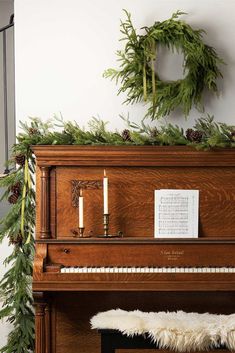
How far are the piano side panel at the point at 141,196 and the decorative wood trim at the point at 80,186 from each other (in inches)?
0.7

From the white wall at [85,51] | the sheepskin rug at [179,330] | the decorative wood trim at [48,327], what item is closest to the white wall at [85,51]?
the white wall at [85,51]

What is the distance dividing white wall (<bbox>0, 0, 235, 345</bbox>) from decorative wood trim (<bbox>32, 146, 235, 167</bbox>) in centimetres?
48

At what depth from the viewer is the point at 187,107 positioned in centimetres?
457

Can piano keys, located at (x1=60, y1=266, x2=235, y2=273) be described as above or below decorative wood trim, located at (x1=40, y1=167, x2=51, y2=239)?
below

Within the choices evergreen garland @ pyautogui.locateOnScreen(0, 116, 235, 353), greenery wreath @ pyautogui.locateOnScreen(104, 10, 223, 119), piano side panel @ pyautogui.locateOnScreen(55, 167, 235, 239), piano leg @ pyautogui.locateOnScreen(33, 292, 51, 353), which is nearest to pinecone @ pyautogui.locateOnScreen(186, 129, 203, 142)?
evergreen garland @ pyautogui.locateOnScreen(0, 116, 235, 353)

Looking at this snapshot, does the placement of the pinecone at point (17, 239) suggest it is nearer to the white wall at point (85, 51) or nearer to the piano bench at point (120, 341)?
the white wall at point (85, 51)

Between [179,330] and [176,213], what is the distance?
909 mm

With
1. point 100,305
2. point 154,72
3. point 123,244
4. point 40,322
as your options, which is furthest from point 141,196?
point 40,322

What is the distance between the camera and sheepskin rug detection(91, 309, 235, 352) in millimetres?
3531

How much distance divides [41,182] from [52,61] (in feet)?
2.83

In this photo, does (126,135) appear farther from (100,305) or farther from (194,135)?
(100,305)

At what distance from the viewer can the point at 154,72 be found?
15.3ft

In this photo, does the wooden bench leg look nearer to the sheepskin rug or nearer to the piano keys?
the sheepskin rug

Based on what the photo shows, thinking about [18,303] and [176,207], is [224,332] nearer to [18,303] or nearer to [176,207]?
[176,207]
